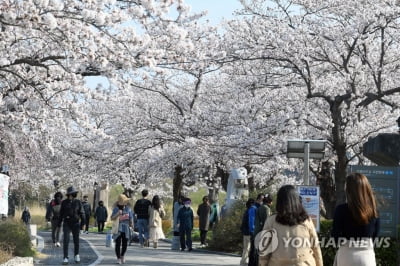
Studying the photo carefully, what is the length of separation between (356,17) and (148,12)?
952 cm

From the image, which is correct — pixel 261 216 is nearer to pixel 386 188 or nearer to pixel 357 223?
pixel 386 188

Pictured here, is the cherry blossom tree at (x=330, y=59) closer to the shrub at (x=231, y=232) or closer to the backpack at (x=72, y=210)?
the shrub at (x=231, y=232)

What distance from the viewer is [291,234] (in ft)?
26.6

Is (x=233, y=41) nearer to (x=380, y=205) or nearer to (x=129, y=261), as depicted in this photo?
(x=129, y=261)

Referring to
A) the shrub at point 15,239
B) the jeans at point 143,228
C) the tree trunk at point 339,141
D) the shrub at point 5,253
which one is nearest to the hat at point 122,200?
the shrub at point 15,239

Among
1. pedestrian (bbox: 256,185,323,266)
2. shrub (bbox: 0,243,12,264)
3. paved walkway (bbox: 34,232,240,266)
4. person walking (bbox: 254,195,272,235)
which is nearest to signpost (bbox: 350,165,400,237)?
person walking (bbox: 254,195,272,235)

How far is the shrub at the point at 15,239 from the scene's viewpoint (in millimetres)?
19214

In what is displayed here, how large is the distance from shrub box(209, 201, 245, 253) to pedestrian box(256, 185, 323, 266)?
16327 millimetres

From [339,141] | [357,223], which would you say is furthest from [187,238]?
[357,223]

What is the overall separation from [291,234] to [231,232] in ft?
55.6

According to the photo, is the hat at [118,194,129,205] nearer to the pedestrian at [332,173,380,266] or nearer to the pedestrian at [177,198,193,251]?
the pedestrian at [177,198,193,251]

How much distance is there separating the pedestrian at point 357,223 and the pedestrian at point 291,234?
375 mm

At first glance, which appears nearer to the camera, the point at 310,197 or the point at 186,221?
the point at 310,197

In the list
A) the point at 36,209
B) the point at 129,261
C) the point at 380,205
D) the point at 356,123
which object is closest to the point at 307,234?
the point at 380,205
